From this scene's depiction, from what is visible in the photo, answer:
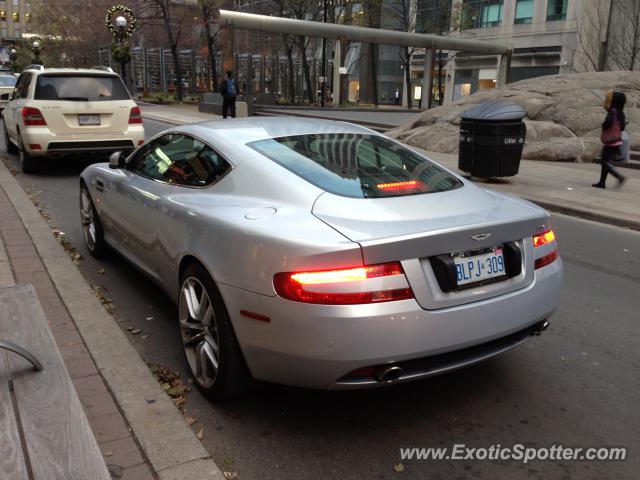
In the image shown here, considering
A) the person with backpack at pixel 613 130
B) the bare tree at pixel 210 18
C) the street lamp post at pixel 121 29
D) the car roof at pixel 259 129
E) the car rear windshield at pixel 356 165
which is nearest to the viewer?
the car rear windshield at pixel 356 165

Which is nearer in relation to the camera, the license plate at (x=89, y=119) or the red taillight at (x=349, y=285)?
the red taillight at (x=349, y=285)

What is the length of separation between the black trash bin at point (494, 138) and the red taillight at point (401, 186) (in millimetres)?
7611

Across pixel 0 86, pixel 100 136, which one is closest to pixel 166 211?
pixel 100 136

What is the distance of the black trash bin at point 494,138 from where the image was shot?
34.8ft

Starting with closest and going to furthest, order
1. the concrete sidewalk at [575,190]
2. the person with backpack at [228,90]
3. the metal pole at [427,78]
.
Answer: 1. the concrete sidewalk at [575,190]
2. the person with backpack at [228,90]
3. the metal pole at [427,78]

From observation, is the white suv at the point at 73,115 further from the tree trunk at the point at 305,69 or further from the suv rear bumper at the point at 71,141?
the tree trunk at the point at 305,69

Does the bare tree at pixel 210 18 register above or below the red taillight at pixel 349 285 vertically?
above

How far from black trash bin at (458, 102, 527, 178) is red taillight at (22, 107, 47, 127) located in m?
7.33

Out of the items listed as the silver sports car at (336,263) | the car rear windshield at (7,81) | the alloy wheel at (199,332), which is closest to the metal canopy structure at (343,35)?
the car rear windshield at (7,81)

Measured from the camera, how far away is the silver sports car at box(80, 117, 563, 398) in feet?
8.68

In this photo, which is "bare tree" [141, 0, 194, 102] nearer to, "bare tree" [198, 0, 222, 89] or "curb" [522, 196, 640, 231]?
"bare tree" [198, 0, 222, 89]

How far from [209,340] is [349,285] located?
103cm

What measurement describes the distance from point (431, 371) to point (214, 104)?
2819cm

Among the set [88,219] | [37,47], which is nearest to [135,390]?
[88,219]
